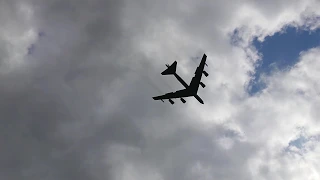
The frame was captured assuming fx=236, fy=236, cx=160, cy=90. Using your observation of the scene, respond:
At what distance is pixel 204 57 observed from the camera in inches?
3812

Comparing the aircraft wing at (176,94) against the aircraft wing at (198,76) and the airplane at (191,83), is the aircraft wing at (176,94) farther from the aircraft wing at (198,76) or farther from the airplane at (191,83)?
the aircraft wing at (198,76)

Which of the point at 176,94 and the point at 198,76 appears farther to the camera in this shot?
the point at 198,76

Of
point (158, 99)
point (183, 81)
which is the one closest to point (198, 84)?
point (183, 81)

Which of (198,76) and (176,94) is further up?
(198,76)

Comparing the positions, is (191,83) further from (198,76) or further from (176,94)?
(176,94)

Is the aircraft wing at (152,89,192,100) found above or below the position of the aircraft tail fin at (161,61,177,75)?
below

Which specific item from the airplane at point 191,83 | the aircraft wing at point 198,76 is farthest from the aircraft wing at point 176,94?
the aircraft wing at point 198,76

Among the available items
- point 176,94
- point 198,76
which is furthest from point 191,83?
point 176,94

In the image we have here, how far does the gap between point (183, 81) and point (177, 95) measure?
6169 mm

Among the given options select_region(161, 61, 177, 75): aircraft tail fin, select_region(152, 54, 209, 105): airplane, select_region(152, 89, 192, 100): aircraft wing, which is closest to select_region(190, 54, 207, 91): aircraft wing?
select_region(152, 54, 209, 105): airplane

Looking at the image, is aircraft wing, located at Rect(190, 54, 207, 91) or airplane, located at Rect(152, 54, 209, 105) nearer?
airplane, located at Rect(152, 54, 209, 105)

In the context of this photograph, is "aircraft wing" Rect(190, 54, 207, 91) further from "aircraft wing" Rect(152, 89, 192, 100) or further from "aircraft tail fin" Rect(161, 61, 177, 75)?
"aircraft tail fin" Rect(161, 61, 177, 75)

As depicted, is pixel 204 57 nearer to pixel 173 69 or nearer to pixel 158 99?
pixel 173 69

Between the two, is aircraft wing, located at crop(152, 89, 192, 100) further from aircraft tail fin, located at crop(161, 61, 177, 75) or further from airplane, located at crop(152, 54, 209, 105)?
aircraft tail fin, located at crop(161, 61, 177, 75)
